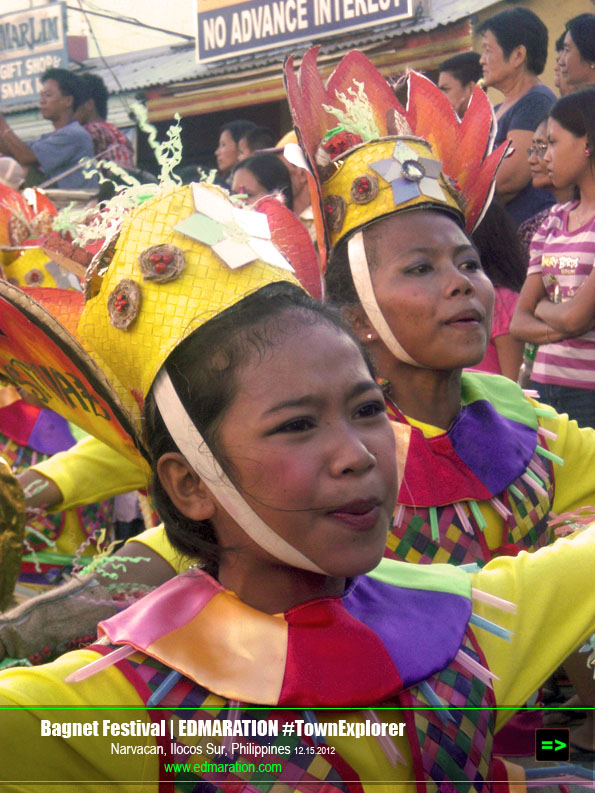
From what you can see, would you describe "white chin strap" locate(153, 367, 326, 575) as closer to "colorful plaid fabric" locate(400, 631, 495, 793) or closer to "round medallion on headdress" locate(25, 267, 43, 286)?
"colorful plaid fabric" locate(400, 631, 495, 793)

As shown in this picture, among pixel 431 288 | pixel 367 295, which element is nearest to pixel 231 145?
pixel 367 295

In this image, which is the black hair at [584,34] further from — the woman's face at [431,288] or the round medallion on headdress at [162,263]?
the round medallion on headdress at [162,263]

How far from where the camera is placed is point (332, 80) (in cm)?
281

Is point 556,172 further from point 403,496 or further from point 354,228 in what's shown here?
point 403,496

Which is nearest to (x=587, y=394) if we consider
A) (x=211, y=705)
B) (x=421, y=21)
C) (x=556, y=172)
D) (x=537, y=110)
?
(x=556, y=172)

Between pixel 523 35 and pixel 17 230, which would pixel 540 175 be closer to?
pixel 523 35

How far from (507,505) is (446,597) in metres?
0.72

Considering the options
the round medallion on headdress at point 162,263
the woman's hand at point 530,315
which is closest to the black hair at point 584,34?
the woman's hand at point 530,315

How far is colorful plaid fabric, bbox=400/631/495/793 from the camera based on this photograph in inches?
61.0

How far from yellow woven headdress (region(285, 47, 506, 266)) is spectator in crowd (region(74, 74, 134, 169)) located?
13.8 feet

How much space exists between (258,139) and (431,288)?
523 cm

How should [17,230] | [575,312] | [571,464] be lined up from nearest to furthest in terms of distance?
[571,464], [575,312], [17,230]

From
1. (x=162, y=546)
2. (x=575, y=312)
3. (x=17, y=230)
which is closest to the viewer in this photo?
(x=162, y=546)

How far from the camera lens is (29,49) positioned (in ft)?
40.3
